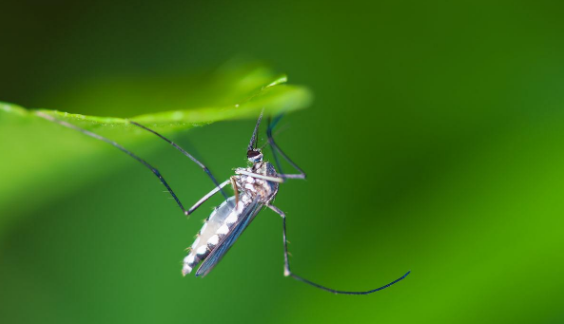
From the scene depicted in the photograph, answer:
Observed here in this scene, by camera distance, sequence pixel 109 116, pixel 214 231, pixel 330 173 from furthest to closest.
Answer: pixel 330 173
pixel 214 231
pixel 109 116

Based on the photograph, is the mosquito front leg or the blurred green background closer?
the blurred green background

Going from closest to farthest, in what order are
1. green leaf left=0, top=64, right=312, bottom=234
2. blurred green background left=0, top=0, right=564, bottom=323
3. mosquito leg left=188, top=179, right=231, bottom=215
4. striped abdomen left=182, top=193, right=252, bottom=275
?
1. green leaf left=0, top=64, right=312, bottom=234
2. blurred green background left=0, top=0, right=564, bottom=323
3. striped abdomen left=182, top=193, right=252, bottom=275
4. mosquito leg left=188, top=179, right=231, bottom=215

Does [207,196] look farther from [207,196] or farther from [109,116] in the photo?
[109,116]

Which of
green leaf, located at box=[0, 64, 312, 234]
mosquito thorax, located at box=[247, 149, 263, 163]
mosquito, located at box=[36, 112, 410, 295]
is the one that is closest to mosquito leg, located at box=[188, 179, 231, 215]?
mosquito, located at box=[36, 112, 410, 295]

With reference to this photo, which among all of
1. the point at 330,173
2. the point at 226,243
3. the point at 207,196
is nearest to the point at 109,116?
the point at 207,196

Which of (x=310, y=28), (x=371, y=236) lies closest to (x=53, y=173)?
(x=371, y=236)

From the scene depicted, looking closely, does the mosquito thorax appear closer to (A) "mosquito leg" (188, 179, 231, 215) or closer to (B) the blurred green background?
(A) "mosquito leg" (188, 179, 231, 215)
